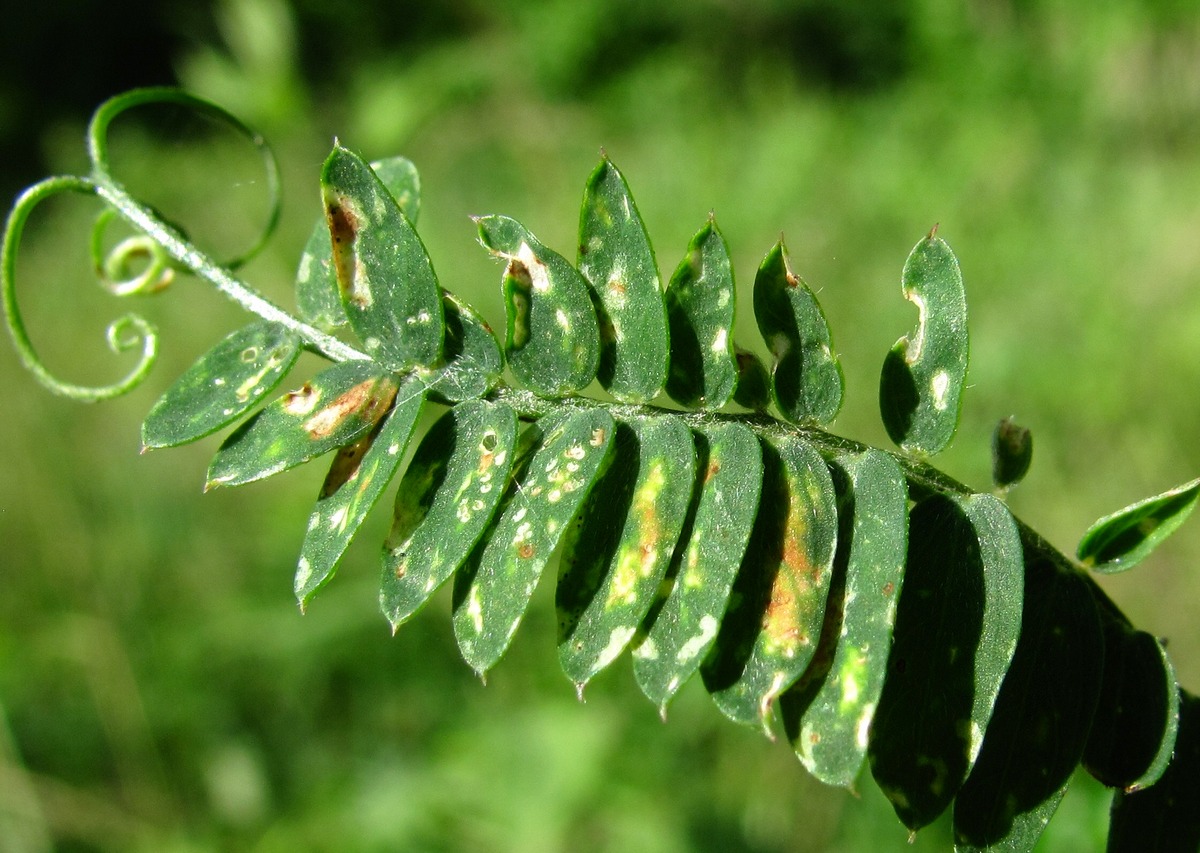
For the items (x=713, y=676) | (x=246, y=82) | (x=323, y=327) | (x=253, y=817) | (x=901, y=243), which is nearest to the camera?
(x=713, y=676)

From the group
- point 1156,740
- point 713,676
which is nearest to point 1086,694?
point 1156,740

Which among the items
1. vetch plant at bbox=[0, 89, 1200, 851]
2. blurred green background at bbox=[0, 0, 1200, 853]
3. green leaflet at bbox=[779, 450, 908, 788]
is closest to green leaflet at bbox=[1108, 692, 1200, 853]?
vetch plant at bbox=[0, 89, 1200, 851]

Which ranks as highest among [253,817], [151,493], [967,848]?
[967,848]

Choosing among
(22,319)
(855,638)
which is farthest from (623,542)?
(22,319)

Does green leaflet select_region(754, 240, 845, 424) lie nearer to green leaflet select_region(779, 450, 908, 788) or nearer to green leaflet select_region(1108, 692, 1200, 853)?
green leaflet select_region(779, 450, 908, 788)

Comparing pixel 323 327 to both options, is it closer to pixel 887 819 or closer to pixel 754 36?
pixel 887 819

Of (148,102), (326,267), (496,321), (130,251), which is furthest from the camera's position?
(496,321)

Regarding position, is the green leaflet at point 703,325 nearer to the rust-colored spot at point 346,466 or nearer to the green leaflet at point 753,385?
the green leaflet at point 753,385

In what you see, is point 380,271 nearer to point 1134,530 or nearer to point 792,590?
point 792,590
